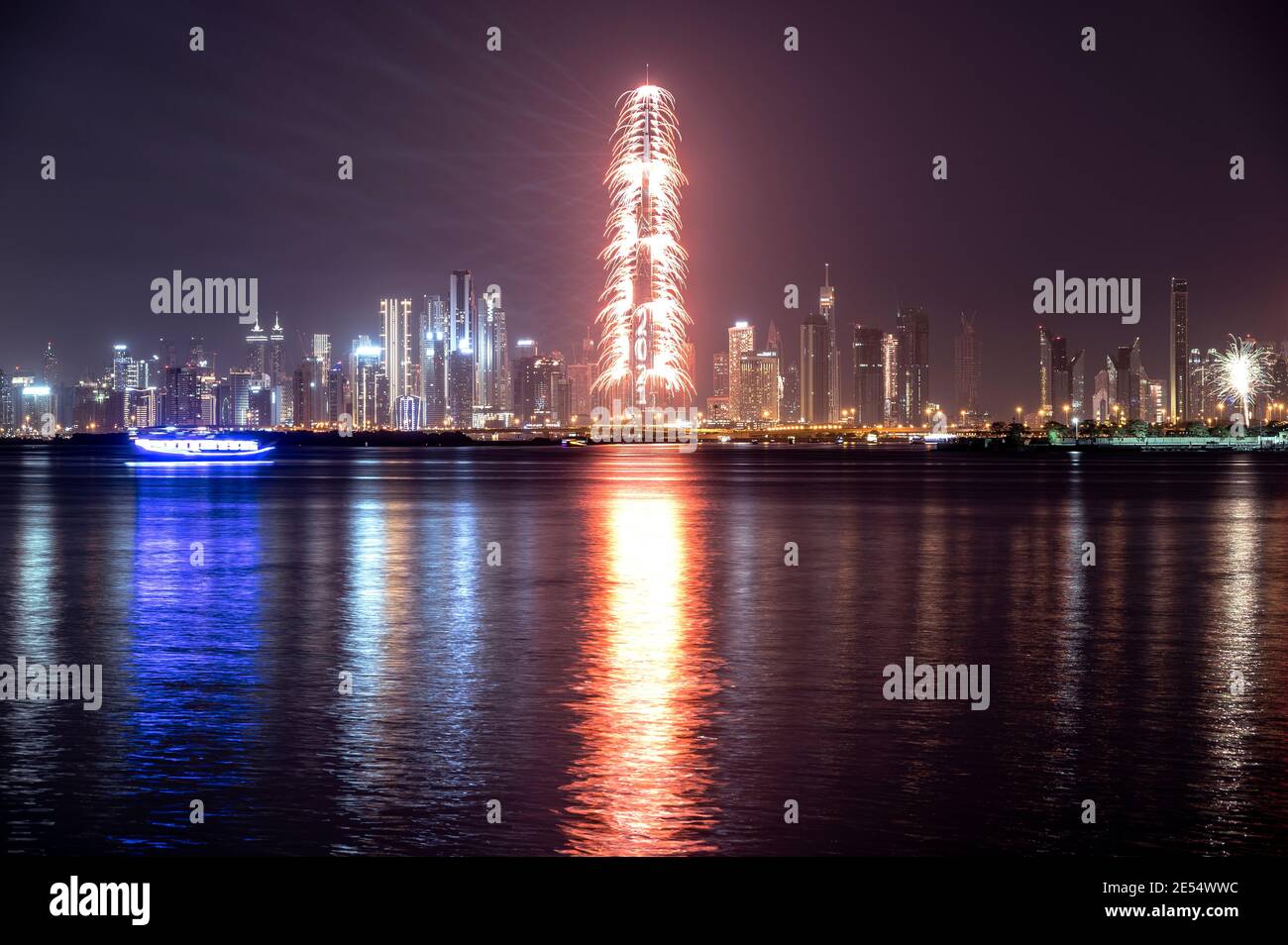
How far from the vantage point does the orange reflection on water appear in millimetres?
11711

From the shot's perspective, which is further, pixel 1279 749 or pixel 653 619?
pixel 653 619

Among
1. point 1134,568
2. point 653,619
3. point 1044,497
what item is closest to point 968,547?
point 1134,568

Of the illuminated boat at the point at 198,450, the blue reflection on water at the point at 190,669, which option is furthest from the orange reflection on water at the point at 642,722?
the illuminated boat at the point at 198,450

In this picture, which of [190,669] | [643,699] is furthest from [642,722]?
[190,669]

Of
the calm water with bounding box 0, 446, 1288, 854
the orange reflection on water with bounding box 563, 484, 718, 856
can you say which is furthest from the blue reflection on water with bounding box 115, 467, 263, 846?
the orange reflection on water with bounding box 563, 484, 718, 856

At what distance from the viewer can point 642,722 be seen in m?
16.2

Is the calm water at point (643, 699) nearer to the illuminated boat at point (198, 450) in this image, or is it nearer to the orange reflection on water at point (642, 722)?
the orange reflection on water at point (642, 722)

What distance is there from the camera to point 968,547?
43250mm

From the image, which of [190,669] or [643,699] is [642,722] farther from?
[190,669]

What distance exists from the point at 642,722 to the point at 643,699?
60.3 inches

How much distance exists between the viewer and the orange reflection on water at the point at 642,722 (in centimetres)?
1171

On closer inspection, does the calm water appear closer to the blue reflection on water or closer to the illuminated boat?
the blue reflection on water
